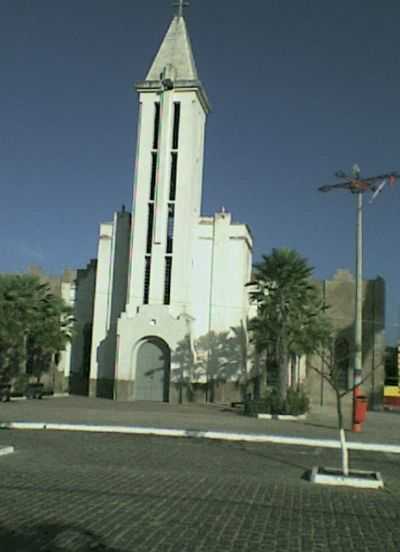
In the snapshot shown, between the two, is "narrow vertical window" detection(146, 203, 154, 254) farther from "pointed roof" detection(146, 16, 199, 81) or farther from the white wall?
"pointed roof" detection(146, 16, 199, 81)

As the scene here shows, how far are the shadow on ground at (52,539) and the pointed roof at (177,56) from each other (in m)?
34.4

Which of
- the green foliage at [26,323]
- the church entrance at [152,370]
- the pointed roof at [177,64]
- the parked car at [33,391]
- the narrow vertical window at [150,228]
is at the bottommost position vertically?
the parked car at [33,391]

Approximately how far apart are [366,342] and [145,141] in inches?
772

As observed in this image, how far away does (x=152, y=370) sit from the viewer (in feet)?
121

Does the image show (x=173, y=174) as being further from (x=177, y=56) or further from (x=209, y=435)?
(x=209, y=435)

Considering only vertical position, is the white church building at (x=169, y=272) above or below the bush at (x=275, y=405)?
above

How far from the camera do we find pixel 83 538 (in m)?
6.98

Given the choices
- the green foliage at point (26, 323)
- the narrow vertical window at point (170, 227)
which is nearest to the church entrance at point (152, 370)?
the green foliage at point (26, 323)

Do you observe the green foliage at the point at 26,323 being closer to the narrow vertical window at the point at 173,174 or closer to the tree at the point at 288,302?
the narrow vertical window at the point at 173,174

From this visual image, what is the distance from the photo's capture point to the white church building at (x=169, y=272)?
3669cm

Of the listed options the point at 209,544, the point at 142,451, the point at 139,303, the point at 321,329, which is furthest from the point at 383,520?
the point at 139,303

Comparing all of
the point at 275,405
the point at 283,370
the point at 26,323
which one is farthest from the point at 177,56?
the point at 275,405

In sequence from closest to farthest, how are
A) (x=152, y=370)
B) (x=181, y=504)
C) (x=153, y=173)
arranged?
(x=181, y=504), (x=152, y=370), (x=153, y=173)

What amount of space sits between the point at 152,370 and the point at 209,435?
18382mm
